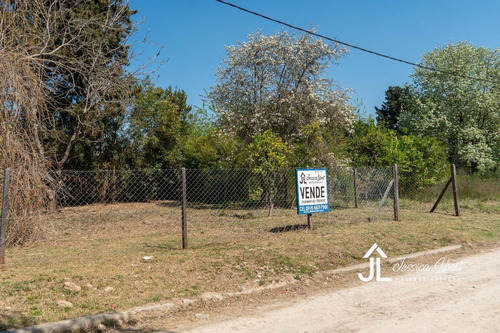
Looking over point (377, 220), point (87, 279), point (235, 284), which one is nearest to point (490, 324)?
point (235, 284)

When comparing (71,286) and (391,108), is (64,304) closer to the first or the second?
(71,286)

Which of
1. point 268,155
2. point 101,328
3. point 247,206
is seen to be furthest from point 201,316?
point 247,206

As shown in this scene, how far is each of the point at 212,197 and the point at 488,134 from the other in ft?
73.1

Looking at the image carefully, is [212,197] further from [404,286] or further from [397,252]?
[404,286]

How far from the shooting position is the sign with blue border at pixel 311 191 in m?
9.20

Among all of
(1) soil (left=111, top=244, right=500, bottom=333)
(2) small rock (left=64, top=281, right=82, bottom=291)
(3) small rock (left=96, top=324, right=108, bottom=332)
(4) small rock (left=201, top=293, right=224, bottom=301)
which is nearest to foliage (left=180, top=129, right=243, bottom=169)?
(1) soil (left=111, top=244, right=500, bottom=333)

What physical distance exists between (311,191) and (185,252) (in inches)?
137

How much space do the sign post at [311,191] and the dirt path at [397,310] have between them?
10.7 feet

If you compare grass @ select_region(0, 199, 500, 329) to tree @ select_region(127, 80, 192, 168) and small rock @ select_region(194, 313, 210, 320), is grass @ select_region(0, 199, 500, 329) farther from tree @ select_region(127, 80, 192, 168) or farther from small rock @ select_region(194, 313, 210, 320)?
tree @ select_region(127, 80, 192, 168)

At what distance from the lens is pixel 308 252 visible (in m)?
7.32

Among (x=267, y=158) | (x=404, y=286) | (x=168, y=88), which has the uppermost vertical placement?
(x=168, y=88)

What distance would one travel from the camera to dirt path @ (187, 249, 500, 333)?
4202 millimetres

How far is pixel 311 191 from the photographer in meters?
9.40

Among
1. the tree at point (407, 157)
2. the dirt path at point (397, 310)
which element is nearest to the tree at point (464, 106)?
the tree at point (407, 157)
